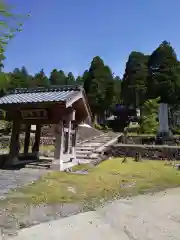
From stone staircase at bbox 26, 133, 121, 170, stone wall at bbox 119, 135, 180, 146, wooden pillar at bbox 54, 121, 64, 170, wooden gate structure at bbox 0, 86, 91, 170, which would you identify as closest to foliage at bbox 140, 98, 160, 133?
stone wall at bbox 119, 135, 180, 146

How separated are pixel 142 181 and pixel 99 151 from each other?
20.1 feet

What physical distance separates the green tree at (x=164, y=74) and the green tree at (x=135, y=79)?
2.12m

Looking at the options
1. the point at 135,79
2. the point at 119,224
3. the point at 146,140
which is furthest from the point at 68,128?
the point at 135,79

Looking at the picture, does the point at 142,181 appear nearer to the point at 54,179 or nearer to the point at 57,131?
the point at 54,179

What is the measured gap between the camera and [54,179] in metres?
9.36

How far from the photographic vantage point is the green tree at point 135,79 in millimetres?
41250

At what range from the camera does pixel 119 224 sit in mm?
5168

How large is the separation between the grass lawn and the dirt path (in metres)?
1.09

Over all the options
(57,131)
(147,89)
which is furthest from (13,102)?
(147,89)

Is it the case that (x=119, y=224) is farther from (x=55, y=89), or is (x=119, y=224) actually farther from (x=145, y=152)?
(x=145, y=152)

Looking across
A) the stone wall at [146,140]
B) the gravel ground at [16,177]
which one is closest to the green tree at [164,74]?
the stone wall at [146,140]

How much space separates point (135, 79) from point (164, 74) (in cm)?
645

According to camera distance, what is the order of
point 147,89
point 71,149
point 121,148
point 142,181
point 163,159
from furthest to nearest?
1. point 147,89
2. point 121,148
3. point 163,159
4. point 71,149
5. point 142,181

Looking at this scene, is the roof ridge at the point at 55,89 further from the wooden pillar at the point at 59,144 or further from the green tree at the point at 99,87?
the green tree at the point at 99,87
